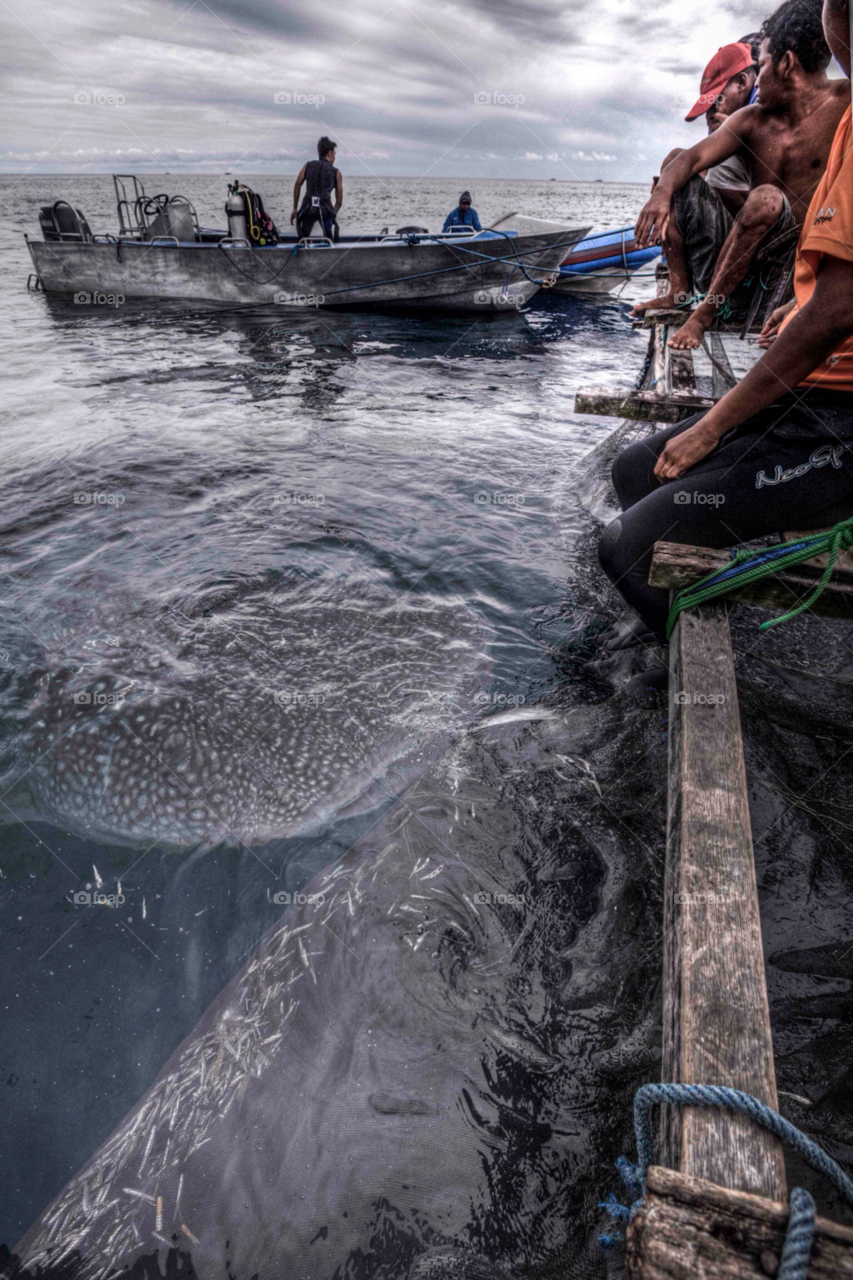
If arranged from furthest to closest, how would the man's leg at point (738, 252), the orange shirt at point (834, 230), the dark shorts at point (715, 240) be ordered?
the dark shorts at point (715, 240)
the man's leg at point (738, 252)
the orange shirt at point (834, 230)

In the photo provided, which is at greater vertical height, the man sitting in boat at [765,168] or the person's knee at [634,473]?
the man sitting in boat at [765,168]

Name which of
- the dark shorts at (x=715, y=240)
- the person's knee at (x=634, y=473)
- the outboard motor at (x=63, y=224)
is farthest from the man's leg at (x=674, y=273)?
the outboard motor at (x=63, y=224)

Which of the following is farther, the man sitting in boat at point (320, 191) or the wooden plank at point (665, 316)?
the man sitting in boat at point (320, 191)

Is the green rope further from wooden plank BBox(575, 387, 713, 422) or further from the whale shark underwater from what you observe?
wooden plank BBox(575, 387, 713, 422)

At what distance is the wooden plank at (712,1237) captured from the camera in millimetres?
937

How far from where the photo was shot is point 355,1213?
1745 millimetres

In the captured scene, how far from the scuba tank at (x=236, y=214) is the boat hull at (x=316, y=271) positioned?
33 centimetres


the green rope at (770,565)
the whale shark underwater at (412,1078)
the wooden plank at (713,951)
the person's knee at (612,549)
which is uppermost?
the green rope at (770,565)

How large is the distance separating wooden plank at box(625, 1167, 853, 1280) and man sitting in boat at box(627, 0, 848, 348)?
5.20 m

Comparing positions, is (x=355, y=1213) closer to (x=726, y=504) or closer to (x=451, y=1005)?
(x=451, y=1005)

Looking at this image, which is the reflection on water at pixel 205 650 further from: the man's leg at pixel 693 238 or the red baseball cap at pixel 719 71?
the red baseball cap at pixel 719 71

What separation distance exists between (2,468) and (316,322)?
30.4 ft

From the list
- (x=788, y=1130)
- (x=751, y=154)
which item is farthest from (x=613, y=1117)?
(x=751, y=154)

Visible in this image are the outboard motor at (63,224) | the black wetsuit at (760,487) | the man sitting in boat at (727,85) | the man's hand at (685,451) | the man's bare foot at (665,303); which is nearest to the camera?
the black wetsuit at (760,487)
